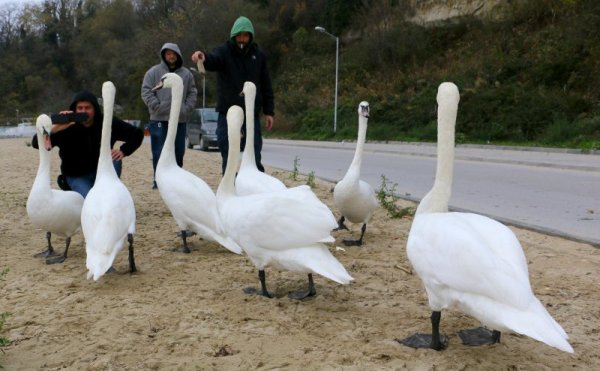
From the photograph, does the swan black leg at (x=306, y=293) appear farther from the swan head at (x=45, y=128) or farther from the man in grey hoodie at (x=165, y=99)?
the man in grey hoodie at (x=165, y=99)

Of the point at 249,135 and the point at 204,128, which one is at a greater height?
the point at 249,135

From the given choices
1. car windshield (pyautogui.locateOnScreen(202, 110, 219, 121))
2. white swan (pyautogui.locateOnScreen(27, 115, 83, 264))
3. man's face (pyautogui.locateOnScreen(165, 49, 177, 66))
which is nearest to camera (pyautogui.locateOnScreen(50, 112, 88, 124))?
white swan (pyautogui.locateOnScreen(27, 115, 83, 264))

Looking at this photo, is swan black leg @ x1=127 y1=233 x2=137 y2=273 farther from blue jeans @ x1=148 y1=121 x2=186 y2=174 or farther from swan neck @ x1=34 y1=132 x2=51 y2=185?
blue jeans @ x1=148 y1=121 x2=186 y2=174

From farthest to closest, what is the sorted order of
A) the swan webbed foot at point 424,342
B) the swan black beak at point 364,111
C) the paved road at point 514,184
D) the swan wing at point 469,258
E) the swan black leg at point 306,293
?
the swan black beak at point 364,111
the paved road at point 514,184
the swan black leg at point 306,293
the swan webbed foot at point 424,342
the swan wing at point 469,258

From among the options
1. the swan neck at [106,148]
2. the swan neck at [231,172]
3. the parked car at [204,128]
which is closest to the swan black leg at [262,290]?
the swan neck at [231,172]

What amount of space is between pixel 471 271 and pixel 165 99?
6271 mm

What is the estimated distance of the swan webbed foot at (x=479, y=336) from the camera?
314cm


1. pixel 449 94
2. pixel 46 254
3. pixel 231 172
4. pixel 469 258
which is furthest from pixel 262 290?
pixel 46 254

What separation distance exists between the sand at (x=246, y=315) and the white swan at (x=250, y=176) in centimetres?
65

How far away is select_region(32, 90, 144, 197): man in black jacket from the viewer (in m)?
5.93

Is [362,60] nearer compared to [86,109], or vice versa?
[86,109]

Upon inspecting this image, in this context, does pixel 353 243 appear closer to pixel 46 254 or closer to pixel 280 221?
pixel 280 221

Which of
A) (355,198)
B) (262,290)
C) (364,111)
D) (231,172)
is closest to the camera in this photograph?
(262,290)

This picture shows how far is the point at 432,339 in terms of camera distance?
3064mm
